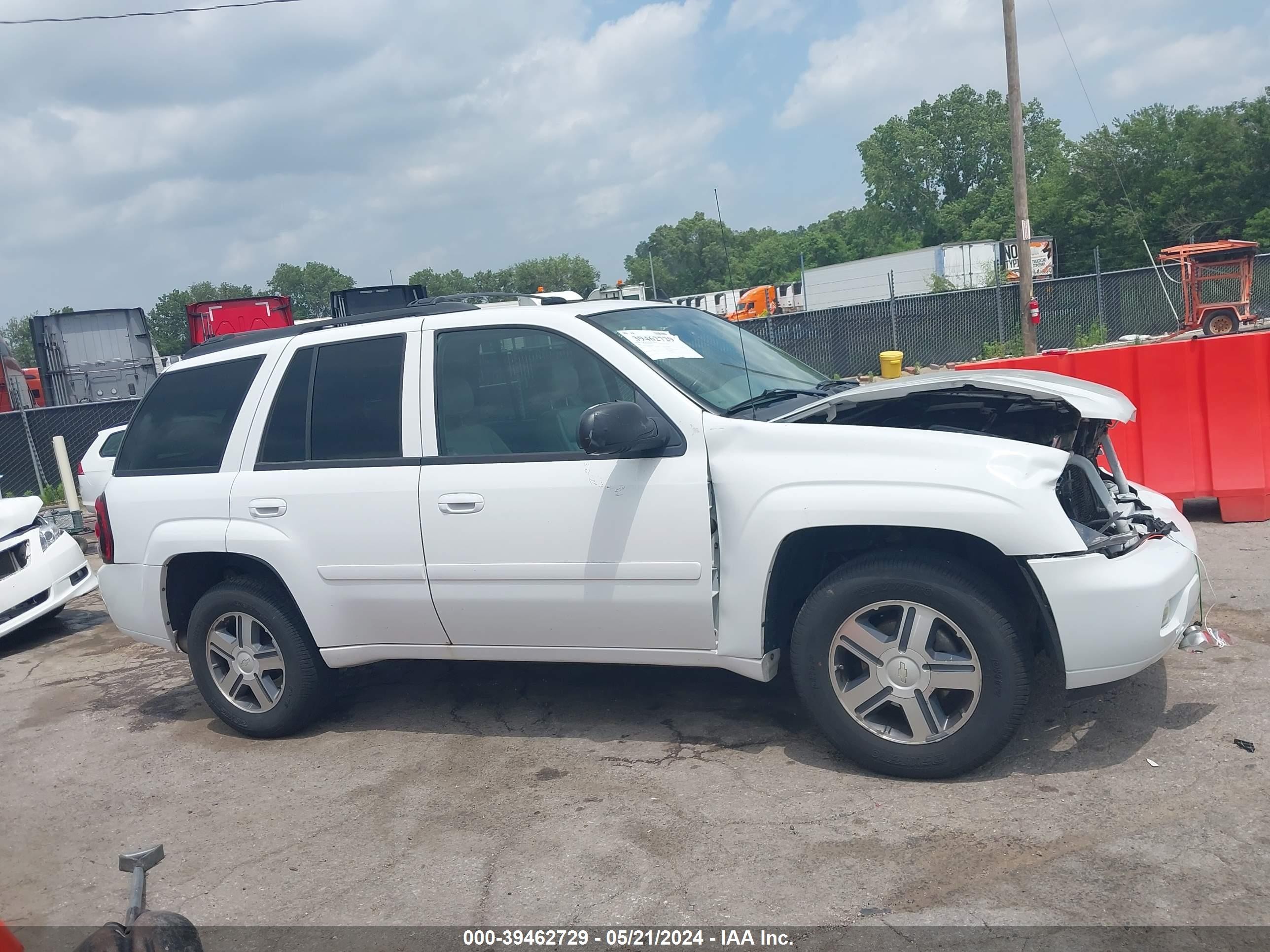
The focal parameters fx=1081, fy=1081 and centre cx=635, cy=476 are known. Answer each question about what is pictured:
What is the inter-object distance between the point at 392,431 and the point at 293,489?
570 millimetres

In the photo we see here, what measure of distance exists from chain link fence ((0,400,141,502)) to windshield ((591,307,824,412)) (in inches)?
603

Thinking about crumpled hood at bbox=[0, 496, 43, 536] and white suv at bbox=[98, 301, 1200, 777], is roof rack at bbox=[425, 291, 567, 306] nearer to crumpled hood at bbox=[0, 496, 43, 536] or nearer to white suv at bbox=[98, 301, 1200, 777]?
white suv at bbox=[98, 301, 1200, 777]

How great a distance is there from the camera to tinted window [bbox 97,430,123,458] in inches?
500

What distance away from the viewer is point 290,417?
5.11 m

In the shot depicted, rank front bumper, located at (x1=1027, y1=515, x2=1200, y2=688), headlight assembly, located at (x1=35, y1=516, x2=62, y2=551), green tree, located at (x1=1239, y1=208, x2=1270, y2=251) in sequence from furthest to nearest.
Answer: green tree, located at (x1=1239, y1=208, x2=1270, y2=251)
headlight assembly, located at (x1=35, y1=516, x2=62, y2=551)
front bumper, located at (x1=1027, y1=515, x2=1200, y2=688)

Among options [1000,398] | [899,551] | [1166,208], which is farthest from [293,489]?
[1166,208]

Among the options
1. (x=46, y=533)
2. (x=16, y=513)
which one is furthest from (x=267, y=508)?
(x=46, y=533)

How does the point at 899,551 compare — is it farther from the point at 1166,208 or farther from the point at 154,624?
the point at 1166,208

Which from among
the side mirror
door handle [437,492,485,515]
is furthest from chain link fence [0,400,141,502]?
the side mirror

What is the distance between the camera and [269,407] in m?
5.16

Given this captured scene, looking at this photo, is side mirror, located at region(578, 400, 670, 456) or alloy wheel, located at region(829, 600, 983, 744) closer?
alloy wheel, located at region(829, 600, 983, 744)

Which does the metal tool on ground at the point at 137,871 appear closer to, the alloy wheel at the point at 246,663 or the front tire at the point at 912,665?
the front tire at the point at 912,665

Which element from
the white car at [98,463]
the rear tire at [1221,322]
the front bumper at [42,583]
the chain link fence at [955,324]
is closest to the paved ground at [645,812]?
the front bumper at [42,583]

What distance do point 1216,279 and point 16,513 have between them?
27.3m
